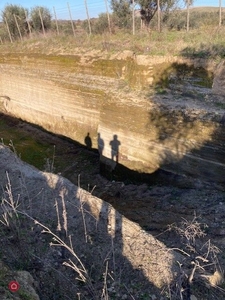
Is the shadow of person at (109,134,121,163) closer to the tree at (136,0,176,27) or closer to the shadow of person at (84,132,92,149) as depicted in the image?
the shadow of person at (84,132,92,149)

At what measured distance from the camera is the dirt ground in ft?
11.4

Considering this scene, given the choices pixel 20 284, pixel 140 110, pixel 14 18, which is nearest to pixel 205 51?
pixel 140 110

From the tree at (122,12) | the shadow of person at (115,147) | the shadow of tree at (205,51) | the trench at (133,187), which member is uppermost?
the tree at (122,12)

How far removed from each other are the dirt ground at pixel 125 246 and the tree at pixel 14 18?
18575 mm

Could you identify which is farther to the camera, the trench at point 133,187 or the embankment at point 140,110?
the embankment at point 140,110

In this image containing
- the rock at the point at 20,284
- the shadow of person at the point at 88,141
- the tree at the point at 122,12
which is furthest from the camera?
Result: the tree at the point at 122,12

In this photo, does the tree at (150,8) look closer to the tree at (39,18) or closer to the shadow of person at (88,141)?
the shadow of person at (88,141)

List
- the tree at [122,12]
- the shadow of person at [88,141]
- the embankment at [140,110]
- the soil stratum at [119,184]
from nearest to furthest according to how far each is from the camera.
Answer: the soil stratum at [119,184] < the embankment at [140,110] < the shadow of person at [88,141] < the tree at [122,12]

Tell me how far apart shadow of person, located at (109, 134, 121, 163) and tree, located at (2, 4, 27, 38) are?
55.6 ft

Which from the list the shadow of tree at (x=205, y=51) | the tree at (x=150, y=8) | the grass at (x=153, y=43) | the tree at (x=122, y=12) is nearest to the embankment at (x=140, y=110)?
the shadow of tree at (x=205, y=51)

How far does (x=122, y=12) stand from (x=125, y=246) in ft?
57.5

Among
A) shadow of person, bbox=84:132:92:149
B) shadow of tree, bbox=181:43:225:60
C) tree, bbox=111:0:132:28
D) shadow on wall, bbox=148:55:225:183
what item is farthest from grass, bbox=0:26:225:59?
tree, bbox=111:0:132:28

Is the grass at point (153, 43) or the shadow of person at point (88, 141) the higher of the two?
the grass at point (153, 43)

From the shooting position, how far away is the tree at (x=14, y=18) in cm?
2231
